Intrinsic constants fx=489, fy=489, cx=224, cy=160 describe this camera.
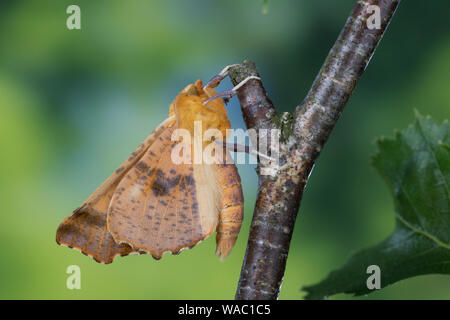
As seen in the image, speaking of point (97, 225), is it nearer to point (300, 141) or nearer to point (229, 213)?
point (229, 213)

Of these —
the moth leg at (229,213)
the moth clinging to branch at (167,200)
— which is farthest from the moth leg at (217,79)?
the moth leg at (229,213)

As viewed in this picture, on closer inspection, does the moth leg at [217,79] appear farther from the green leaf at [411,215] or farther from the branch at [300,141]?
the green leaf at [411,215]

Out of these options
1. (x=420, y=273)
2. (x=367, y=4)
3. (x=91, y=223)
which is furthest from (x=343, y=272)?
(x=91, y=223)

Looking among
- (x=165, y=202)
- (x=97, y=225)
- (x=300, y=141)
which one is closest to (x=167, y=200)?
(x=165, y=202)

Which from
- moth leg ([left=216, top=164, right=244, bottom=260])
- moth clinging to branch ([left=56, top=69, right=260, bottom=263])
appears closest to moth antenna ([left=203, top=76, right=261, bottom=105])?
moth clinging to branch ([left=56, top=69, right=260, bottom=263])

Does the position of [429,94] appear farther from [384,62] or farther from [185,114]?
[185,114]

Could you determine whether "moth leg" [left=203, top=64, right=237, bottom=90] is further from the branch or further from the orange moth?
the branch

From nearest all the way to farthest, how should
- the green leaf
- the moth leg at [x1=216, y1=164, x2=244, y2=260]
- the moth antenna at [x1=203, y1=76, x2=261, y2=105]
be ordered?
the green leaf, the moth antenna at [x1=203, y1=76, x2=261, y2=105], the moth leg at [x1=216, y1=164, x2=244, y2=260]
